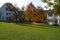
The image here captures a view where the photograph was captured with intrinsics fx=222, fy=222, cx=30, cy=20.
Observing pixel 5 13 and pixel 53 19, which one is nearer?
pixel 53 19

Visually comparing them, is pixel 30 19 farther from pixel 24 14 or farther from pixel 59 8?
pixel 59 8

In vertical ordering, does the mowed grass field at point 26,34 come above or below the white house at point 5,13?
below

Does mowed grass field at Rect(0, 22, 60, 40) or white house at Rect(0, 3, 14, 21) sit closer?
mowed grass field at Rect(0, 22, 60, 40)

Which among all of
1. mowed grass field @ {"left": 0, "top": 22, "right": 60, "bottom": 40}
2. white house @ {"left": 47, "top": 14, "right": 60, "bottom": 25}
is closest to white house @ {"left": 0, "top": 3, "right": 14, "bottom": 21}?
white house @ {"left": 47, "top": 14, "right": 60, "bottom": 25}

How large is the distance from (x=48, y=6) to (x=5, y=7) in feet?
323

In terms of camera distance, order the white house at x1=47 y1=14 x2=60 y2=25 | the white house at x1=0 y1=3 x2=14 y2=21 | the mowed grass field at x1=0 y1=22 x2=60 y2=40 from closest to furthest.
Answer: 1. the mowed grass field at x1=0 y1=22 x2=60 y2=40
2. the white house at x1=47 y1=14 x2=60 y2=25
3. the white house at x1=0 y1=3 x2=14 y2=21

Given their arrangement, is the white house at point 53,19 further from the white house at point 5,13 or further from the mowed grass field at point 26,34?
the mowed grass field at point 26,34

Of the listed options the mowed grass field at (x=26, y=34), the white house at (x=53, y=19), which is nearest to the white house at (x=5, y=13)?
the white house at (x=53, y=19)

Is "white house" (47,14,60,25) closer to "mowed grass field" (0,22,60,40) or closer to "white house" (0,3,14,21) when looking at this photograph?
"white house" (0,3,14,21)

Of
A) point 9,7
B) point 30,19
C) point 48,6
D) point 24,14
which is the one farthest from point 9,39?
point 9,7

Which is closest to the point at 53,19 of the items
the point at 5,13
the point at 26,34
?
the point at 5,13

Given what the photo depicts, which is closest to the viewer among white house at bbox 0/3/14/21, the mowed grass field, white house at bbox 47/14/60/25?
the mowed grass field

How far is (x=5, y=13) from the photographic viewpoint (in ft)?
390

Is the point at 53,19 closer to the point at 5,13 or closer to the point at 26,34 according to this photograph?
the point at 5,13
